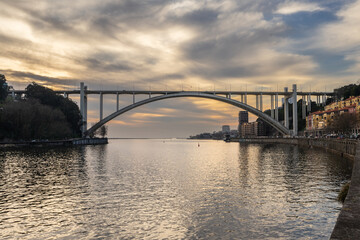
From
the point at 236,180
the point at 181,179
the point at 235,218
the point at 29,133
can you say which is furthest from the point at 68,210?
the point at 29,133

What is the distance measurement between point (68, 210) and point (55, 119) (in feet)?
265

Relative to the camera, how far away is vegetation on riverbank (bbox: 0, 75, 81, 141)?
76875 millimetres

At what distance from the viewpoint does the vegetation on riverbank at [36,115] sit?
76.9 m

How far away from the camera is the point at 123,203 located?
16.2 metres

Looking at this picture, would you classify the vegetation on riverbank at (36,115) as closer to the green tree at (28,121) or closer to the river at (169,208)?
the green tree at (28,121)

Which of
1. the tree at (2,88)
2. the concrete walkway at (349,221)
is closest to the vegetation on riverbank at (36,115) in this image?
the tree at (2,88)

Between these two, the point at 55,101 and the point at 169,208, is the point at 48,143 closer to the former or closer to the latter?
the point at 55,101

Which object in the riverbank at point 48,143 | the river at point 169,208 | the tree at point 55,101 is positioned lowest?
the river at point 169,208

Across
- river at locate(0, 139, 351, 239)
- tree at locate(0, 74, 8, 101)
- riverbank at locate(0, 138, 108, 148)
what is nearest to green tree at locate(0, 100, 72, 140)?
A: riverbank at locate(0, 138, 108, 148)

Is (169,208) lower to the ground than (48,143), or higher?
lower

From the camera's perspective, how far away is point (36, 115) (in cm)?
8062

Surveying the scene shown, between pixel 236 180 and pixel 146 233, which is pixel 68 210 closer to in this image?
pixel 146 233

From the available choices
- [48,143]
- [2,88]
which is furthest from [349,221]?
[2,88]

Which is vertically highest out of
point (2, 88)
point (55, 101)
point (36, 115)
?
point (2, 88)
